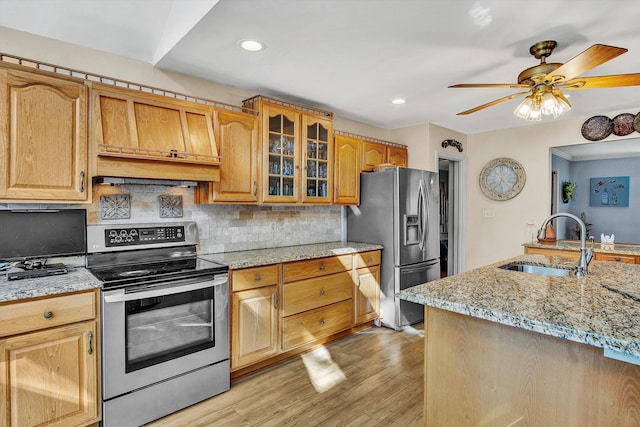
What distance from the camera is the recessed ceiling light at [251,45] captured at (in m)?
2.22

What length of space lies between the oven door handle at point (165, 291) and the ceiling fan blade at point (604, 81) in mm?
2537

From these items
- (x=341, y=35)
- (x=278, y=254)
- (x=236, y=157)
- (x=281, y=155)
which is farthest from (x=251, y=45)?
(x=278, y=254)

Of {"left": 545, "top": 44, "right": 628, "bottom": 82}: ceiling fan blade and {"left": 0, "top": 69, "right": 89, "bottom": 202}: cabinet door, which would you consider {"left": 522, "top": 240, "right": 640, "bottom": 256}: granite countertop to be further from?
{"left": 0, "top": 69, "right": 89, "bottom": 202}: cabinet door

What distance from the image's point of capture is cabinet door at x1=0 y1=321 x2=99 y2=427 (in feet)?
5.37

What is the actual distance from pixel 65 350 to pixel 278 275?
1.40 metres

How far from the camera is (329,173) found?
3484mm

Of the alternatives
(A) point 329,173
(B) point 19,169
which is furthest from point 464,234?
(B) point 19,169

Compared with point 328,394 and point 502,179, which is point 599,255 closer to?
point 502,179

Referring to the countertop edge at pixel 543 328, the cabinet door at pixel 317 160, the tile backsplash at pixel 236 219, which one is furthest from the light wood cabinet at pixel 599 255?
the countertop edge at pixel 543 328

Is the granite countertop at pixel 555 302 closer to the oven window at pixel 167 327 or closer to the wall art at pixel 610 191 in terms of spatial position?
the oven window at pixel 167 327

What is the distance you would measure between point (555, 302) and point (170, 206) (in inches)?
99.3

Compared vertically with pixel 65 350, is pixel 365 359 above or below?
below

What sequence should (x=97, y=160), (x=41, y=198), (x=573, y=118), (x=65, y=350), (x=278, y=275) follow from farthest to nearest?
(x=573, y=118)
(x=278, y=275)
(x=97, y=160)
(x=41, y=198)
(x=65, y=350)

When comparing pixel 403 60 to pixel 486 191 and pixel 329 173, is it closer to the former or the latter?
pixel 329 173
